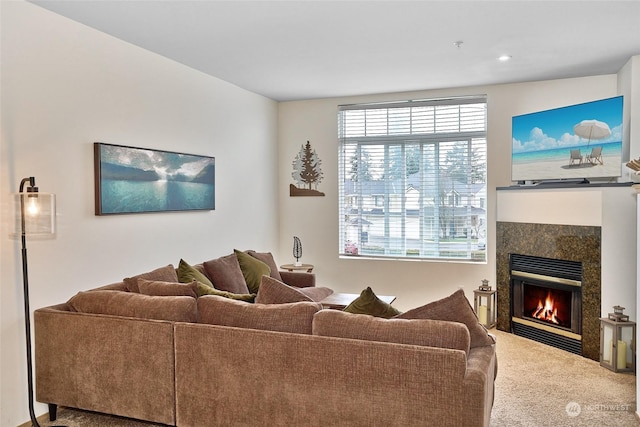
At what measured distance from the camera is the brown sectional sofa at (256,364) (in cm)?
242

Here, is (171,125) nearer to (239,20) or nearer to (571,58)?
(239,20)

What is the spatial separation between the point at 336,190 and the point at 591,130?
302 cm

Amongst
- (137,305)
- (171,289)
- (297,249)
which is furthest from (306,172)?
(137,305)

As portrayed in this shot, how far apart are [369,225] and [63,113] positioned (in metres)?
3.95

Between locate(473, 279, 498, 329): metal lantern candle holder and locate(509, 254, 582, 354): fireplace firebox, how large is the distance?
0.78 feet

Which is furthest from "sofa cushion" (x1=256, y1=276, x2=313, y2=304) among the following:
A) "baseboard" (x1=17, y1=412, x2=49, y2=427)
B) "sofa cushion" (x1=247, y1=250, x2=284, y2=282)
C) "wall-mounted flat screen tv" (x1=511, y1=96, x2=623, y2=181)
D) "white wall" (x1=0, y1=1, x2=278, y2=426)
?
"wall-mounted flat screen tv" (x1=511, y1=96, x2=623, y2=181)

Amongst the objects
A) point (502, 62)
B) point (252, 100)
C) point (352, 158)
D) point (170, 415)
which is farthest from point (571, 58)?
point (170, 415)

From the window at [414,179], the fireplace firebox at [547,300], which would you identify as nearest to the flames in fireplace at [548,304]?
the fireplace firebox at [547,300]

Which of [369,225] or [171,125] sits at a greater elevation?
[171,125]

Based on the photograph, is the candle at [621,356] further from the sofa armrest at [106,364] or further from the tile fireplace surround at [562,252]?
the sofa armrest at [106,364]

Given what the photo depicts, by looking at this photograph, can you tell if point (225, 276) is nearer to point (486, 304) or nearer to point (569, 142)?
point (486, 304)

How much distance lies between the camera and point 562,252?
4.90 metres

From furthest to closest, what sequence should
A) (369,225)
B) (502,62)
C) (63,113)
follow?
(369,225) → (502,62) → (63,113)

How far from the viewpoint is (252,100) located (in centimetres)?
609
